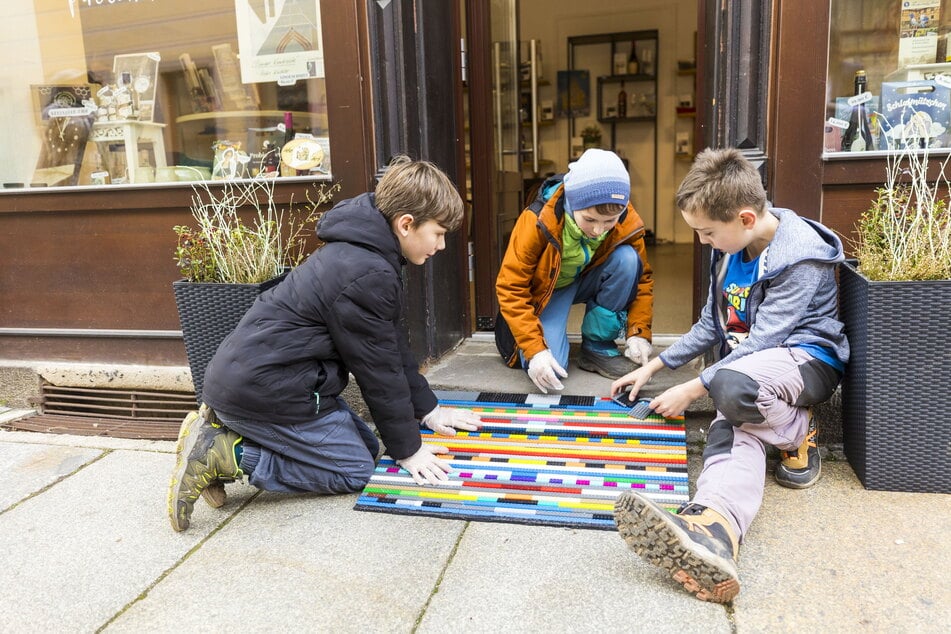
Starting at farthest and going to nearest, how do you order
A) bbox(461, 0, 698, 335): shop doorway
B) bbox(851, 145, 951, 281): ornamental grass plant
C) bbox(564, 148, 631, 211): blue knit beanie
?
bbox(461, 0, 698, 335): shop doorway < bbox(564, 148, 631, 211): blue knit beanie < bbox(851, 145, 951, 281): ornamental grass plant

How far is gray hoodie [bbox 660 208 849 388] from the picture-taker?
205 centimetres

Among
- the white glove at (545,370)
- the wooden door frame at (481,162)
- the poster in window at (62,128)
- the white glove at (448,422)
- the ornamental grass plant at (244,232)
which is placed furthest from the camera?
the poster in window at (62,128)

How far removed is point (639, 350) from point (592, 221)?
603 mm

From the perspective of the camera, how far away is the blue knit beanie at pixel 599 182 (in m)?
2.39

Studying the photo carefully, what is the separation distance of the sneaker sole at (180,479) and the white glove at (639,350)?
1.60 metres

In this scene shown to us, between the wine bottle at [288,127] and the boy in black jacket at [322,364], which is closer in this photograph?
the boy in black jacket at [322,364]

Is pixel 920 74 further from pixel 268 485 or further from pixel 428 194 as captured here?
pixel 268 485

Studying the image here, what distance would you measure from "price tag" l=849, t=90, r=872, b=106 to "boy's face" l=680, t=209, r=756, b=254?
3.00 feet

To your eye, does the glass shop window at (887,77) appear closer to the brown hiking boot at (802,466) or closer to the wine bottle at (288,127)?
the brown hiking boot at (802,466)

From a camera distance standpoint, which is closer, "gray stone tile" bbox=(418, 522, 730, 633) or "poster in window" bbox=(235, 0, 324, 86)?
"gray stone tile" bbox=(418, 522, 730, 633)

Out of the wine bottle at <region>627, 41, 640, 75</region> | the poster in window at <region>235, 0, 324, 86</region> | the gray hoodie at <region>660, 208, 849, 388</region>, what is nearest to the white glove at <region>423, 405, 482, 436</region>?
the gray hoodie at <region>660, 208, 849, 388</region>

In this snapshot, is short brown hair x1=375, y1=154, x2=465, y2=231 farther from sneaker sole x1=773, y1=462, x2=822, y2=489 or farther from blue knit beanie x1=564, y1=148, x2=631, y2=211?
sneaker sole x1=773, y1=462, x2=822, y2=489

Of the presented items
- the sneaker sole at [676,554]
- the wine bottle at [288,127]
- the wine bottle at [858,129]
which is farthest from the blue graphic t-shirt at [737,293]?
the wine bottle at [288,127]

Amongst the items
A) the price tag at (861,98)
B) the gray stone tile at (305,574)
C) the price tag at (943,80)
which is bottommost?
the gray stone tile at (305,574)
